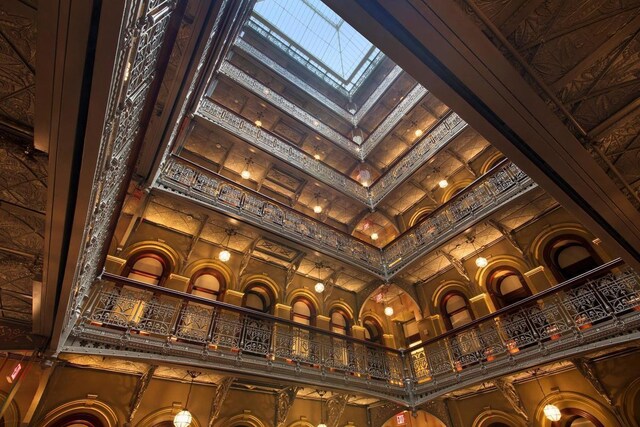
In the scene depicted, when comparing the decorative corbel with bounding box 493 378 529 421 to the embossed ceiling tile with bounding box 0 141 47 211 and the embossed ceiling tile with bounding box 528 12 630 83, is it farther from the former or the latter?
the embossed ceiling tile with bounding box 0 141 47 211

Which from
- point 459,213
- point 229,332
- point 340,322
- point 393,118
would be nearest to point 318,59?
point 393,118

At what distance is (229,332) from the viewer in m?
7.34

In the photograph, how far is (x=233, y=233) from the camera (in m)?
8.99

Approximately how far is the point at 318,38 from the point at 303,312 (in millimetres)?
12483

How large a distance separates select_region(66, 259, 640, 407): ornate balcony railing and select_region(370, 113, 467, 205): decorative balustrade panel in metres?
5.37

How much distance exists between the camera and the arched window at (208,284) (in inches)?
343

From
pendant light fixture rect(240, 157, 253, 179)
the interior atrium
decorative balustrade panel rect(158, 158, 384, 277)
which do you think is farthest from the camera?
pendant light fixture rect(240, 157, 253, 179)

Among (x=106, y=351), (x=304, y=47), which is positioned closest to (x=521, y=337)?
(x=106, y=351)

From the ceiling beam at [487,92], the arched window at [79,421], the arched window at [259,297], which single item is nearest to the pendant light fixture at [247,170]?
the arched window at [259,297]

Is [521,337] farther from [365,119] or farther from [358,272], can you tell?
[365,119]

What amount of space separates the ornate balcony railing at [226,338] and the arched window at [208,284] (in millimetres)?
1086

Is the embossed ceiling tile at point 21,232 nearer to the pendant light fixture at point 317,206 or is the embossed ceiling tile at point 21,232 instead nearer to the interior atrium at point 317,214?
the interior atrium at point 317,214

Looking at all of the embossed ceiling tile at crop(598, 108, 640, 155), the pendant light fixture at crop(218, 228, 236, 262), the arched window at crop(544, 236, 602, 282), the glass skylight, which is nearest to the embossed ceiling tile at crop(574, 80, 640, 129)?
the embossed ceiling tile at crop(598, 108, 640, 155)

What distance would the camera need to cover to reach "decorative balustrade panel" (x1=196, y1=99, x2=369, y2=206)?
32.0ft
